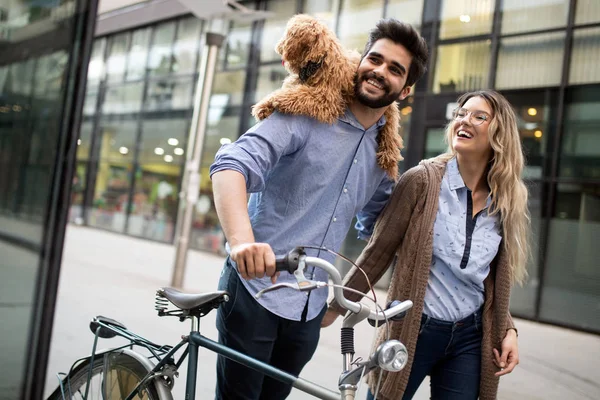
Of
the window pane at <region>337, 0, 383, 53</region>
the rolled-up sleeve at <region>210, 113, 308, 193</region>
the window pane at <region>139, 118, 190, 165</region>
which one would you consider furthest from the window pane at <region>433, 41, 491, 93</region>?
the rolled-up sleeve at <region>210, 113, 308, 193</region>

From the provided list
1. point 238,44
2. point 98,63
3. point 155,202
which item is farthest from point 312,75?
point 98,63

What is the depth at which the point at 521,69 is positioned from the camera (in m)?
9.88

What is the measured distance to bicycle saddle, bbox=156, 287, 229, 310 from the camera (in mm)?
1955

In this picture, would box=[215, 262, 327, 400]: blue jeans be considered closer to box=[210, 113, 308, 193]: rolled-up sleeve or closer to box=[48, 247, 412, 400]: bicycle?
box=[48, 247, 412, 400]: bicycle

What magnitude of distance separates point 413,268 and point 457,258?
0.53ft

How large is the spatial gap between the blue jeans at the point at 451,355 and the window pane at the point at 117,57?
17988 mm

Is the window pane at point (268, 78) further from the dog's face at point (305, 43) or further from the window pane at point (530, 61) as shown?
the dog's face at point (305, 43)

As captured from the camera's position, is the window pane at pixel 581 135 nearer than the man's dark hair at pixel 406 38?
No

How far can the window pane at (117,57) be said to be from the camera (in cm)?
1892

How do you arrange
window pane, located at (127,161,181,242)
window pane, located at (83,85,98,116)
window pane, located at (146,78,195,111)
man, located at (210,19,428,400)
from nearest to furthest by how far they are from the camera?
1. man, located at (210,19,428,400)
2. window pane, located at (146,78,195,111)
3. window pane, located at (127,161,181,242)
4. window pane, located at (83,85,98,116)

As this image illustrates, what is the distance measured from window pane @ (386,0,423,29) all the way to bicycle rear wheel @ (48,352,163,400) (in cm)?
960

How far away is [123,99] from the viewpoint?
18.8 meters

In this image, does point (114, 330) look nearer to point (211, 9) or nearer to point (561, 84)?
point (211, 9)

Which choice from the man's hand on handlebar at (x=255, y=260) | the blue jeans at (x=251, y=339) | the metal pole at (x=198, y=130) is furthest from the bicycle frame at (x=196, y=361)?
the metal pole at (x=198, y=130)
